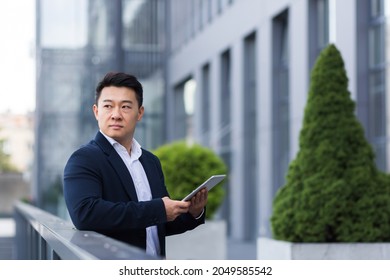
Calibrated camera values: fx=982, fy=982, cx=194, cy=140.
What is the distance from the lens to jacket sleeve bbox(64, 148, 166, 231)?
3.41m

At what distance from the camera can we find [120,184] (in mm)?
3568

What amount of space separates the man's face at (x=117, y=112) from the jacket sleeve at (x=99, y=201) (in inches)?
4.4

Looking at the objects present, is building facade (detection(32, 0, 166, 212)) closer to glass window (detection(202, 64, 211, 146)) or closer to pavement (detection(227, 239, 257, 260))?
glass window (detection(202, 64, 211, 146))

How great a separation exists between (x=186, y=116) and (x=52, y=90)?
460 cm

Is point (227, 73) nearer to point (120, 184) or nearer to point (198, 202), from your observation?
point (198, 202)

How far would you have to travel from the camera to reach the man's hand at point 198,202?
12.1ft

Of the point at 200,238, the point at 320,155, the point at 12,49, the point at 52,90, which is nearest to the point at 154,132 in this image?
the point at 52,90

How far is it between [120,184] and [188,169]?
1541 cm

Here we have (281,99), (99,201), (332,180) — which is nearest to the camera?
(99,201)

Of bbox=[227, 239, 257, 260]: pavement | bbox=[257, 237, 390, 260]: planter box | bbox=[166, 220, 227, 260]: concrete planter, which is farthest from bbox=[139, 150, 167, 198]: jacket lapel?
bbox=[227, 239, 257, 260]: pavement

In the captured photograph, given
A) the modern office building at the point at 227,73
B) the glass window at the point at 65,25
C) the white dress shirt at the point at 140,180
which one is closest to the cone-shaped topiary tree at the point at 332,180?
the white dress shirt at the point at 140,180

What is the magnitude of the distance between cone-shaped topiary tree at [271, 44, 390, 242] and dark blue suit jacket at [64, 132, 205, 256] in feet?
18.7

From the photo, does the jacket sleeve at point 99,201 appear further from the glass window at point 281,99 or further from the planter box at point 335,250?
the glass window at point 281,99

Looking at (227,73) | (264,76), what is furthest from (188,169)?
(227,73)
